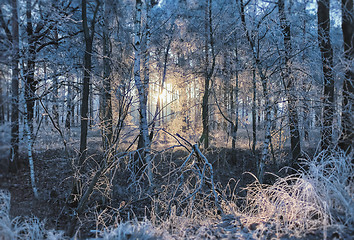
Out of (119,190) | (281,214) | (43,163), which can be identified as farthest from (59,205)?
(281,214)

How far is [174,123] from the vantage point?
15.9 metres

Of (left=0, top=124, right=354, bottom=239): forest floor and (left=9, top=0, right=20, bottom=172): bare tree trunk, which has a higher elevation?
(left=9, top=0, right=20, bottom=172): bare tree trunk

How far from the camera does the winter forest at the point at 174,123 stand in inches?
132

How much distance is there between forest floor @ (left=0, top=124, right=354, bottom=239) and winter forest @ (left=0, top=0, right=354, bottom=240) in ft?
0.14

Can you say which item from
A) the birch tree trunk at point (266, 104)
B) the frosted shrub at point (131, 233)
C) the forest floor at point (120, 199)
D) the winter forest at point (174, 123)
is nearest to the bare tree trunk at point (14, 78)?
the winter forest at point (174, 123)

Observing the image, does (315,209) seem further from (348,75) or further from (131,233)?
(348,75)

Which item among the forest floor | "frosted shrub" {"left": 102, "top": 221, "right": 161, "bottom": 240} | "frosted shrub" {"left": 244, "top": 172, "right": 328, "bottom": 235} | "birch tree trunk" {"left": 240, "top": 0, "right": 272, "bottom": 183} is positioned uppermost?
"birch tree trunk" {"left": 240, "top": 0, "right": 272, "bottom": 183}

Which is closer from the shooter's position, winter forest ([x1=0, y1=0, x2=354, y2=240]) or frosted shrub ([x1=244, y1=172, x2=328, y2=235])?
frosted shrub ([x1=244, y1=172, x2=328, y2=235])

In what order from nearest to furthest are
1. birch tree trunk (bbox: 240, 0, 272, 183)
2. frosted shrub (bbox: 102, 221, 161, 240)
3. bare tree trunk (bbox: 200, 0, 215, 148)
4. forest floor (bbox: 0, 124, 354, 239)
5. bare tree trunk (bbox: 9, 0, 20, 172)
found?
frosted shrub (bbox: 102, 221, 161, 240)
forest floor (bbox: 0, 124, 354, 239)
bare tree trunk (bbox: 9, 0, 20, 172)
birch tree trunk (bbox: 240, 0, 272, 183)
bare tree trunk (bbox: 200, 0, 215, 148)

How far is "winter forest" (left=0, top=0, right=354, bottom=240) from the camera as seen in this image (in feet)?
11.0

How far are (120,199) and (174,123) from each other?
7.80 m

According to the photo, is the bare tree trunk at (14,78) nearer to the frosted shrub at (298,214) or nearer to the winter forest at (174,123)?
the winter forest at (174,123)

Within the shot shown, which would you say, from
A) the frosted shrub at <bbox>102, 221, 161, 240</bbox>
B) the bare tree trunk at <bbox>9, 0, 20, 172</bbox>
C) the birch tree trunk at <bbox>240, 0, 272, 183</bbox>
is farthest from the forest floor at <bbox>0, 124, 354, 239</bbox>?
the bare tree trunk at <bbox>9, 0, 20, 172</bbox>

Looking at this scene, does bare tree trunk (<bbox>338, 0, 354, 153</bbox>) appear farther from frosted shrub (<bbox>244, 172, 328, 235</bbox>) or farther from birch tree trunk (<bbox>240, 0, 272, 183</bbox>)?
birch tree trunk (<bbox>240, 0, 272, 183</bbox>)
